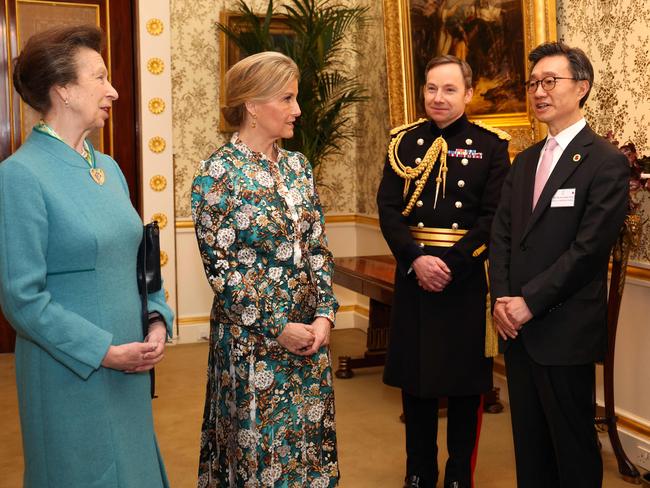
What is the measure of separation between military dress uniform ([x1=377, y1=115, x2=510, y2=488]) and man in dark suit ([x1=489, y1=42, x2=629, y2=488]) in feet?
1.31

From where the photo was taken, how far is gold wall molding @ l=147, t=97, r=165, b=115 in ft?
21.6

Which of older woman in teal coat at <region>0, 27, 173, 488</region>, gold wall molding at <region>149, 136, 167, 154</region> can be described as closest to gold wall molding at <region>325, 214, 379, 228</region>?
gold wall molding at <region>149, 136, 167, 154</region>

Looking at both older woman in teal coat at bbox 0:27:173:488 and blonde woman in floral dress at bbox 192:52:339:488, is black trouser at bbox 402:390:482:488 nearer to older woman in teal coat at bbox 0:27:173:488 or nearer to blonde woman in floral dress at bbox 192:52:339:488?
blonde woman in floral dress at bbox 192:52:339:488

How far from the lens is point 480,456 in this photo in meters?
4.23

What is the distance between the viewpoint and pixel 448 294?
11.4 ft

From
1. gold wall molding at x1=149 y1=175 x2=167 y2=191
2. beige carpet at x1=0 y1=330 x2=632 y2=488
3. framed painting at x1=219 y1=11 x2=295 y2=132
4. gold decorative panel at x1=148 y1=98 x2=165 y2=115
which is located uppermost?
framed painting at x1=219 y1=11 x2=295 y2=132

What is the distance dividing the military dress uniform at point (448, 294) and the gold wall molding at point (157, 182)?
3.50 meters

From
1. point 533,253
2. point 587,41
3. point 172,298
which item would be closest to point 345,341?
point 172,298

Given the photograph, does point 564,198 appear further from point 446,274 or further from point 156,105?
point 156,105

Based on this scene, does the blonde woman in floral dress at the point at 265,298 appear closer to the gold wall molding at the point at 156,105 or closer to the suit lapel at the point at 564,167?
the suit lapel at the point at 564,167

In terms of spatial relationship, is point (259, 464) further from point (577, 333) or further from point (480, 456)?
point (480, 456)

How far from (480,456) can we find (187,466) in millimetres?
1566

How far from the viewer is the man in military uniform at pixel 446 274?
346cm

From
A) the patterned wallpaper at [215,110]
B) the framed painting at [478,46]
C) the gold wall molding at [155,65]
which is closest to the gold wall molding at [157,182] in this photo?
the patterned wallpaper at [215,110]
